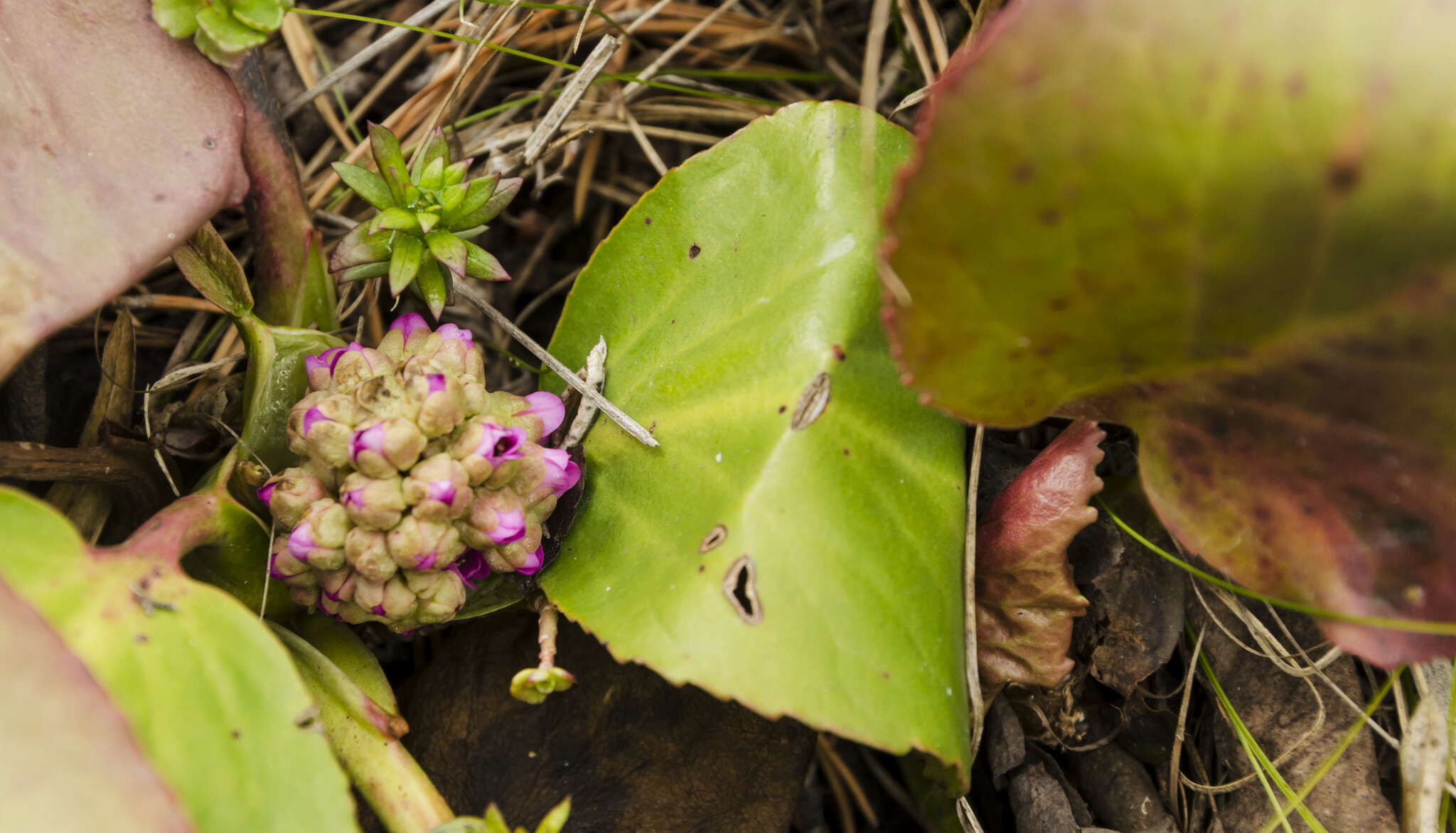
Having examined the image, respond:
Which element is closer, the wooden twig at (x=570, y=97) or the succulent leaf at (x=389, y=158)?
the succulent leaf at (x=389, y=158)

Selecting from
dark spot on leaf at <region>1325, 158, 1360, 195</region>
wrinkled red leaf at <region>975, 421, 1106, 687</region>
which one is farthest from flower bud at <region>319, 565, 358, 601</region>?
dark spot on leaf at <region>1325, 158, 1360, 195</region>

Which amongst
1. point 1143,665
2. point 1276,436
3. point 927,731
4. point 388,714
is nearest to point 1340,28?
point 1276,436

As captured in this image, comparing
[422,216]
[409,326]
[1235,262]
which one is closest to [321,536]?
[409,326]

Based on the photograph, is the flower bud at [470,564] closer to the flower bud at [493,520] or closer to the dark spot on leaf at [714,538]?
the flower bud at [493,520]

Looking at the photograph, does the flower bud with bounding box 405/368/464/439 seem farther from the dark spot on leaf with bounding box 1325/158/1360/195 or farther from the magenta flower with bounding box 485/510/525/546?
the dark spot on leaf with bounding box 1325/158/1360/195

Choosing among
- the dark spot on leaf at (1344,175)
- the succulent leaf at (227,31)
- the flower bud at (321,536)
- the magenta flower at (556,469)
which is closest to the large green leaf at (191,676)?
the flower bud at (321,536)

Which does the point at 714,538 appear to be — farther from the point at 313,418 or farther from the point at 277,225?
the point at 277,225
